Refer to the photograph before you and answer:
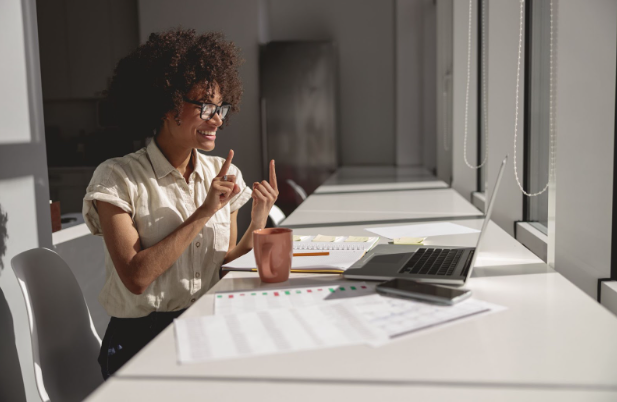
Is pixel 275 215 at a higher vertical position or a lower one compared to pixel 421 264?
lower

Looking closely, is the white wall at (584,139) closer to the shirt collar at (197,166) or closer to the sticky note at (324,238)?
the sticky note at (324,238)

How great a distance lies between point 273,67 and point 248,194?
11.0 feet

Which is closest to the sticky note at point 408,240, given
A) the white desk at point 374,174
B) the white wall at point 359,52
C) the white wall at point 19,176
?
the white wall at point 19,176

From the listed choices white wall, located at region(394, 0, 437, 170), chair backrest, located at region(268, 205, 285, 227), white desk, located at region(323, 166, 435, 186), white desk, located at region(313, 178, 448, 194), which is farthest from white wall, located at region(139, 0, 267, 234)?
chair backrest, located at region(268, 205, 285, 227)

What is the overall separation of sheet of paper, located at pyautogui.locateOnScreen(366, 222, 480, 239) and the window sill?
212 millimetres

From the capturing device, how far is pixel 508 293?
1105mm

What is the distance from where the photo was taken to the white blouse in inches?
56.1

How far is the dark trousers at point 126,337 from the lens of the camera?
4.62 feet

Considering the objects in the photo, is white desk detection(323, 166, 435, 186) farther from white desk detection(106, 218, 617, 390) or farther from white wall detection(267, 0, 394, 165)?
white desk detection(106, 218, 617, 390)

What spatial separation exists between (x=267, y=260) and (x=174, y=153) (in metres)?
0.55

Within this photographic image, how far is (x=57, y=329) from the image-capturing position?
1.39 metres

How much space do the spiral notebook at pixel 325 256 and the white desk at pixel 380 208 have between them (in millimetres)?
453

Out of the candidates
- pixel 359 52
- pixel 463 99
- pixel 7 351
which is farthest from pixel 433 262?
pixel 359 52

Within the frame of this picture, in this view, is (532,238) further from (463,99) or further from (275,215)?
(463,99)
